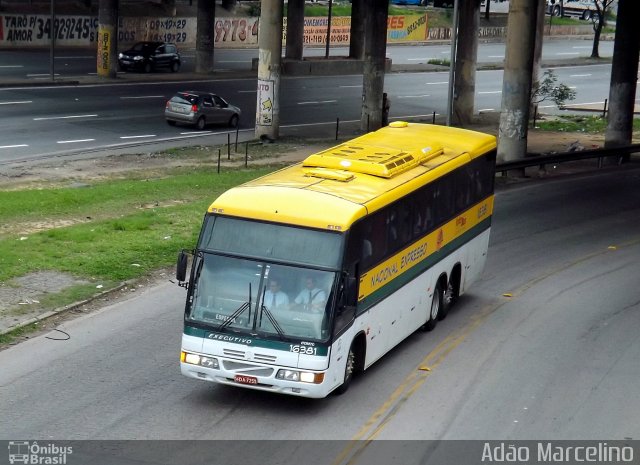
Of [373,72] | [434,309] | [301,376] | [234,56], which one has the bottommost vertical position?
[434,309]

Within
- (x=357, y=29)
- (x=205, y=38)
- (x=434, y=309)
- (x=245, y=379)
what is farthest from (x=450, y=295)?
(x=357, y=29)

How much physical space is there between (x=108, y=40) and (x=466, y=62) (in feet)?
58.9

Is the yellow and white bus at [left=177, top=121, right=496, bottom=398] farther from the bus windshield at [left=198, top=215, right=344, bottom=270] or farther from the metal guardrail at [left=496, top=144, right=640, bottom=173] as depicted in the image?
the metal guardrail at [left=496, top=144, right=640, bottom=173]

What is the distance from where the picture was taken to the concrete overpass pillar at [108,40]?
185ft

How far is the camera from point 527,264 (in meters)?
23.8

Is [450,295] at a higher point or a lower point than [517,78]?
lower

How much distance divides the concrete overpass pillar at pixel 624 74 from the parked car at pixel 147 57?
28612mm

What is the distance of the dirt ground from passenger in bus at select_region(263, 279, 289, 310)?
521 centimetres

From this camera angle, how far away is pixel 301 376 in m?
14.3

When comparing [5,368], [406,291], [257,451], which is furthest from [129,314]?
[257,451]

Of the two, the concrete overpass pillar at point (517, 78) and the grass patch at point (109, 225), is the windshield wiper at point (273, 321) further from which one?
the concrete overpass pillar at point (517, 78)

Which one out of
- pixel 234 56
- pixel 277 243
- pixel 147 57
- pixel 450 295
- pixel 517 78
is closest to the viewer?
pixel 277 243

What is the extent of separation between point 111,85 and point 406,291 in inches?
1617

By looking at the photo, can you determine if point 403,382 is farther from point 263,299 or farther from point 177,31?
point 177,31
